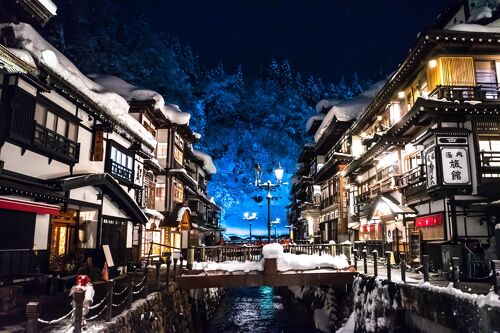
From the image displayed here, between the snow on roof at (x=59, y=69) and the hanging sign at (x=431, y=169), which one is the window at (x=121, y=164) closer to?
the snow on roof at (x=59, y=69)

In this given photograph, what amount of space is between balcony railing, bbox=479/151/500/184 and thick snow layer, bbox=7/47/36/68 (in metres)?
21.2

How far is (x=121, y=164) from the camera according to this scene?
23203mm

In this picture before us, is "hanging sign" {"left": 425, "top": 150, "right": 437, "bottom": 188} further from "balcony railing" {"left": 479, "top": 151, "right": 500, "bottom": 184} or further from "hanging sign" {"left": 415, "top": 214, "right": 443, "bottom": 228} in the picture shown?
"balcony railing" {"left": 479, "top": 151, "right": 500, "bottom": 184}

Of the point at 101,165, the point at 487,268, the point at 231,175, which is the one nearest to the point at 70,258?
the point at 101,165

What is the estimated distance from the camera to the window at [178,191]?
37.6 m

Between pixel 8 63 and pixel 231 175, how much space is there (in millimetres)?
88903

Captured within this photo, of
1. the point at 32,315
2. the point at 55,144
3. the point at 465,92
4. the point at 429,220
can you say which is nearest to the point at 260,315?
the point at 429,220

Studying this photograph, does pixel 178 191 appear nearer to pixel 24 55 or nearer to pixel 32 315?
pixel 24 55

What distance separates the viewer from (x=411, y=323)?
12.3m

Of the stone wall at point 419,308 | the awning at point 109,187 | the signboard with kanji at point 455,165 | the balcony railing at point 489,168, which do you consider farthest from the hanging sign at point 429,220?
the awning at point 109,187

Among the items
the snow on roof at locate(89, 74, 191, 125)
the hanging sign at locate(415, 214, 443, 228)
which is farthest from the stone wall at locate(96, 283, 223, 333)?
the snow on roof at locate(89, 74, 191, 125)

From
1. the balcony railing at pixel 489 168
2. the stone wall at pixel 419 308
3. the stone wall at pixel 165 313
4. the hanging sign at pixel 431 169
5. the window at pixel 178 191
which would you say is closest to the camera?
the stone wall at pixel 419 308

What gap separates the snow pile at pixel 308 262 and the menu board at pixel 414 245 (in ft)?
23.5

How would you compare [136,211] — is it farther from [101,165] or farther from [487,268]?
[487,268]
